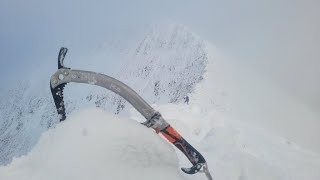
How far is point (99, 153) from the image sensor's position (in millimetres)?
4336

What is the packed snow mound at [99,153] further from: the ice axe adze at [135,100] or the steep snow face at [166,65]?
the steep snow face at [166,65]

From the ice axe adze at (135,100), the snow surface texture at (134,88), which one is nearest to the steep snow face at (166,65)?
the snow surface texture at (134,88)

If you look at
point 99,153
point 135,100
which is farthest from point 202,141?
point 99,153

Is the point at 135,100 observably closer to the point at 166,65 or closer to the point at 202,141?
the point at 202,141

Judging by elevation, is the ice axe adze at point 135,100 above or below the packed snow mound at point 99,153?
above

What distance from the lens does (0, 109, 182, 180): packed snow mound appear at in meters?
4.25

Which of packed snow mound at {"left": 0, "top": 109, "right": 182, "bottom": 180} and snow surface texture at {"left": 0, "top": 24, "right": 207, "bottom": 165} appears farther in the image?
snow surface texture at {"left": 0, "top": 24, "right": 207, "bottom": 165}

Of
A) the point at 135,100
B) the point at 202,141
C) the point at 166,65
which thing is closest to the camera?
the point at 135,100

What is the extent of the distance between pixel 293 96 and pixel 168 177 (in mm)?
27380

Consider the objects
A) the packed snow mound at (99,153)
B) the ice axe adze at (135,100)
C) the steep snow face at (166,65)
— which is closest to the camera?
the packed snow mound at (99,153)

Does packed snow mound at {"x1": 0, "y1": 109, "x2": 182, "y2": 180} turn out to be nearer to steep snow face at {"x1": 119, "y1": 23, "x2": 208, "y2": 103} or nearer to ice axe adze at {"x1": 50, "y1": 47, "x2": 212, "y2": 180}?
ice axe adze at {"x1": 50, "y1": 47, "x2": 212, "y2": 180}

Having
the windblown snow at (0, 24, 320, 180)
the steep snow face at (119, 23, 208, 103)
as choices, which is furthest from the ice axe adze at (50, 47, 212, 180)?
the steep snow face at (119, 23, 208, 103)

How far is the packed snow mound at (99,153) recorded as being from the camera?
4246 millimetres

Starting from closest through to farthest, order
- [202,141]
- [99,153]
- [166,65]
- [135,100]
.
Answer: [99,153]
[135,100]
[202,141]
[166,65]
